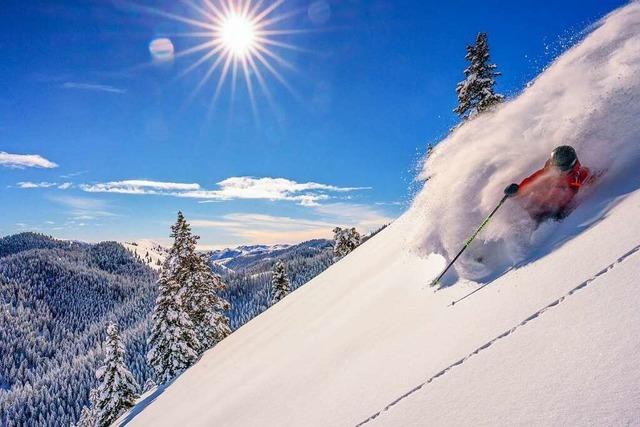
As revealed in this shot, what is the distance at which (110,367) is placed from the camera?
25234mm

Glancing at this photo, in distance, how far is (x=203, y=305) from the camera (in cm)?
2458

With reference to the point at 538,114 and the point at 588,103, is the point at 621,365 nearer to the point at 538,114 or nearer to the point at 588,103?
the point at 588,103

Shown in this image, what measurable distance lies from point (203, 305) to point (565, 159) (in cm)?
2361

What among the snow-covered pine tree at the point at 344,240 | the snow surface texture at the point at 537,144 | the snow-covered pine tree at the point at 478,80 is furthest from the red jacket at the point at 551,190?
the snow-covered pine tree at the point at 344,240

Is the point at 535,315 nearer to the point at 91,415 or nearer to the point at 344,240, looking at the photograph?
the point at 344,240

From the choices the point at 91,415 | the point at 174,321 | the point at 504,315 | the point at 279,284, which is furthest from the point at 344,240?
the point at 504,315

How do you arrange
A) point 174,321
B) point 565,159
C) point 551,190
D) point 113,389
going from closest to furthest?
point 565,159 < point 551,190 < point 174,321 < point 113,389

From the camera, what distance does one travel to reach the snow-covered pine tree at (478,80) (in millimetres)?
23281

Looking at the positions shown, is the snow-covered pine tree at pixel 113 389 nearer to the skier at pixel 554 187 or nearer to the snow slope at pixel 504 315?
the snow slope at pixel 504 315

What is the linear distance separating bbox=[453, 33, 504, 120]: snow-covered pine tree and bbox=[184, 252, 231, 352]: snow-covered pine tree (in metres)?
19.4

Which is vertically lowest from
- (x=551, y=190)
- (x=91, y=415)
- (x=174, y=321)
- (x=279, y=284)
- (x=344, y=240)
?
(x=91, y=415)

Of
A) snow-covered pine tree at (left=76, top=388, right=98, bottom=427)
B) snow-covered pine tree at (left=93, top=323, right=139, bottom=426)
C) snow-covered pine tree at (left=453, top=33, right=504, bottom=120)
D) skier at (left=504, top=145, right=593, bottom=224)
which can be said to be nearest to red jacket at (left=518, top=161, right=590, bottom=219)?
skier at (left=504, top=145, right=593, bottom=224)

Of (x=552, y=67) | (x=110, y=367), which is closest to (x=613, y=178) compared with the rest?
(x=552, y=67)

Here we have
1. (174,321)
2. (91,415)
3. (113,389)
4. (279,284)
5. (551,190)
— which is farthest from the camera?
(279,284)
